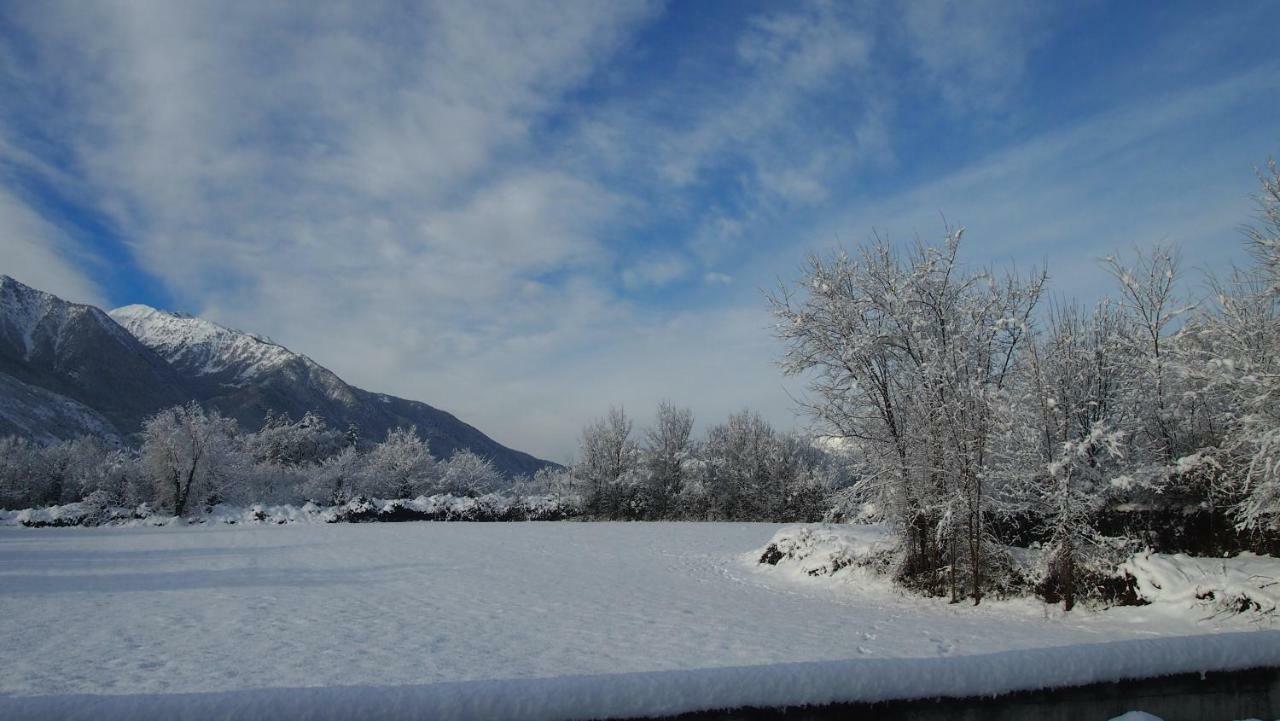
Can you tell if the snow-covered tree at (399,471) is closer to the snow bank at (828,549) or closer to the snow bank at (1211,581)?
the snow bank at (828,549)

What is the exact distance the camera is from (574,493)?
147 feet

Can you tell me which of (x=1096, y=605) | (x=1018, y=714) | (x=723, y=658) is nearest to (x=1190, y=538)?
(x=1096, y=605)

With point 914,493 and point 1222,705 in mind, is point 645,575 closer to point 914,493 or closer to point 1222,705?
point 914,493

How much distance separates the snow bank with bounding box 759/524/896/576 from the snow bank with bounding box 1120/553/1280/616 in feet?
14.9

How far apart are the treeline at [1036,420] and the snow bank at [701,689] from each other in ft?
25.2

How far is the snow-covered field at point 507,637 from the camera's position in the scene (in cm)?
323

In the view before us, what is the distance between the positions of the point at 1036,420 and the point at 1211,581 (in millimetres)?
3319

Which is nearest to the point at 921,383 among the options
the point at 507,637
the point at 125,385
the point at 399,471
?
the point at 507,637

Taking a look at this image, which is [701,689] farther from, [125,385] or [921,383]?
[125,385]

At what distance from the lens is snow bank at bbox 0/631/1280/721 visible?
2844 millimetres

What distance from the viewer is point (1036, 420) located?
39.4ft

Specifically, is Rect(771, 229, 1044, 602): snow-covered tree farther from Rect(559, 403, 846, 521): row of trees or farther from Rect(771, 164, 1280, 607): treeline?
Rect(559, 403, 846, 521): row of trees

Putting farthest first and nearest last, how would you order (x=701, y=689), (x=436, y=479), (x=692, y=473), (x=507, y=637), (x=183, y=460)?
(x=436, y=479) → (x=692, y=473) → (x=183, y=460) → (x=507, y=637) → (x=701, y=689)

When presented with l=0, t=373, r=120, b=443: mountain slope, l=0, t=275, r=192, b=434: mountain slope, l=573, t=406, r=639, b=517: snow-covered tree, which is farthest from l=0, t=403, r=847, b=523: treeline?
l=0, t=275, r=192, b=434: mountain slope
